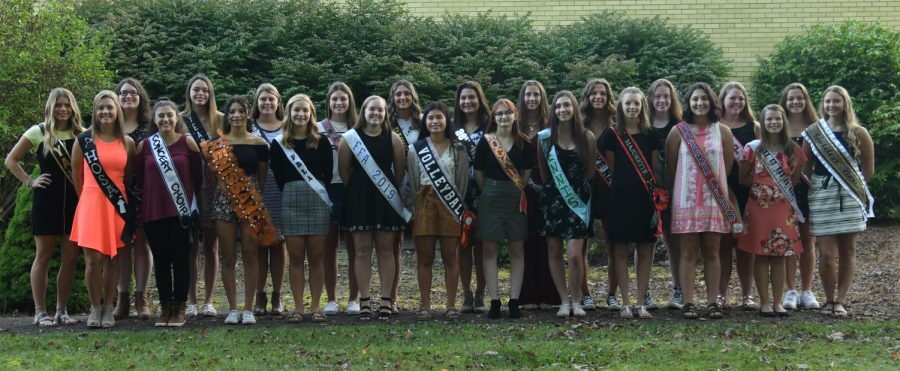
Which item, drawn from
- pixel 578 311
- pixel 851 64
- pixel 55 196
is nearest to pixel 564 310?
pixel 578 311

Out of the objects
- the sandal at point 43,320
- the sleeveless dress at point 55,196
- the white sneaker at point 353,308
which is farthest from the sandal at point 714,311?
the sandal at point 43,320

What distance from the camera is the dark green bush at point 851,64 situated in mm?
15039

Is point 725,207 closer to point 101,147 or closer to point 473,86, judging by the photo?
point 473,86

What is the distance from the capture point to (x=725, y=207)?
28.4 feet

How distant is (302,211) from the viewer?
28.0ft

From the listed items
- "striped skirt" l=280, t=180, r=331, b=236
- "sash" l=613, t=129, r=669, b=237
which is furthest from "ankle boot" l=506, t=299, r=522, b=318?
"striped skirt" l=280, t=180, r=331, b=236

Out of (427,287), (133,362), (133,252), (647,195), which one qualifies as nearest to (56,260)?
(133,252)

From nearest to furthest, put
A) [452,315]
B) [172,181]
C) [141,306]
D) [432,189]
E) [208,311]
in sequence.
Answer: [172,181] < [432,189] < [452,315] < [141,306] < [208,311]

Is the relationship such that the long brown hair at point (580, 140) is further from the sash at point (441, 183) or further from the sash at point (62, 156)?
the sash at point (62, 156)

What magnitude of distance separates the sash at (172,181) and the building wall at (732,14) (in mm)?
9380

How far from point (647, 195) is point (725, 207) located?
63 cm

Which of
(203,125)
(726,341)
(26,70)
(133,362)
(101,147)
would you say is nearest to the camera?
(133,362)

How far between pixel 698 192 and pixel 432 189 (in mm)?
2107

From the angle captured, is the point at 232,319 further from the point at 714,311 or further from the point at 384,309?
the point at 714,311
